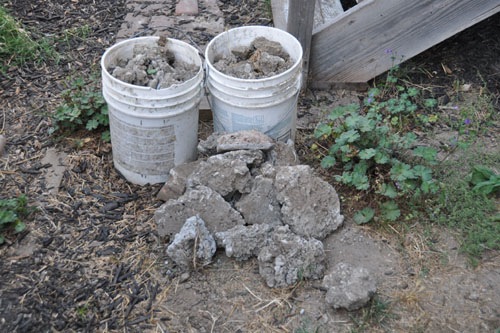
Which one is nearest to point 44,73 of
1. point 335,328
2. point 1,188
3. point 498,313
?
point 1,188

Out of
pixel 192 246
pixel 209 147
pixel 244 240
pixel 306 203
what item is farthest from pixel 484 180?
pixel 192 246

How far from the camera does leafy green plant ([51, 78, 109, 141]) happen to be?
3834 millimetres

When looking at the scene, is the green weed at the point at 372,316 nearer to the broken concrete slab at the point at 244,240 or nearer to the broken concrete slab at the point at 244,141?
the broken concrete slab at the point at 244,240

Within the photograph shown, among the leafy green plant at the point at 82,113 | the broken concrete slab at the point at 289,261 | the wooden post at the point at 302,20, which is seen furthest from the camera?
the wooden post at the point at 302,20

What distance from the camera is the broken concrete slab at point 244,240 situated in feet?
9.95

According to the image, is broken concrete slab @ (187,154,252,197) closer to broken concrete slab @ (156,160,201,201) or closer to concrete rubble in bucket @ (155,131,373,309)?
concrete rubble in bucket @ (155,131,373,309)

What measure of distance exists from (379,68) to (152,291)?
230cm

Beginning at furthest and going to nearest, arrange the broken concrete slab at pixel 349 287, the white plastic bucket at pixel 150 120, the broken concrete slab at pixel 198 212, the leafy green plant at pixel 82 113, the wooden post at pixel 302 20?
the wooden post at pixel 302 20, the leafy green plant at pixel 82 113, the white plastic bucket at pixel 150 120, the broken concrete slab at pixel 198 212, the broken concrete slab at pixel 349 287

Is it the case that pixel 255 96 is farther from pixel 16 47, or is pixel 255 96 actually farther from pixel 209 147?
pixel 16 47

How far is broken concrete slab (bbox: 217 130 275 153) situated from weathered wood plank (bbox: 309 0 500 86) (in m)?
1.14

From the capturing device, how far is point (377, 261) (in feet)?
10.3

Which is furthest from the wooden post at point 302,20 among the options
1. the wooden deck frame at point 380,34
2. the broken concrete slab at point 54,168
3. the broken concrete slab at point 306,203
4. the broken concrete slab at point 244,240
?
the broken concrete slab at point 54,168

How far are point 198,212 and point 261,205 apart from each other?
34 centimetres

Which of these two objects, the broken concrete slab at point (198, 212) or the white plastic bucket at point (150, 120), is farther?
the white plastic bucket at point (150, 120)
